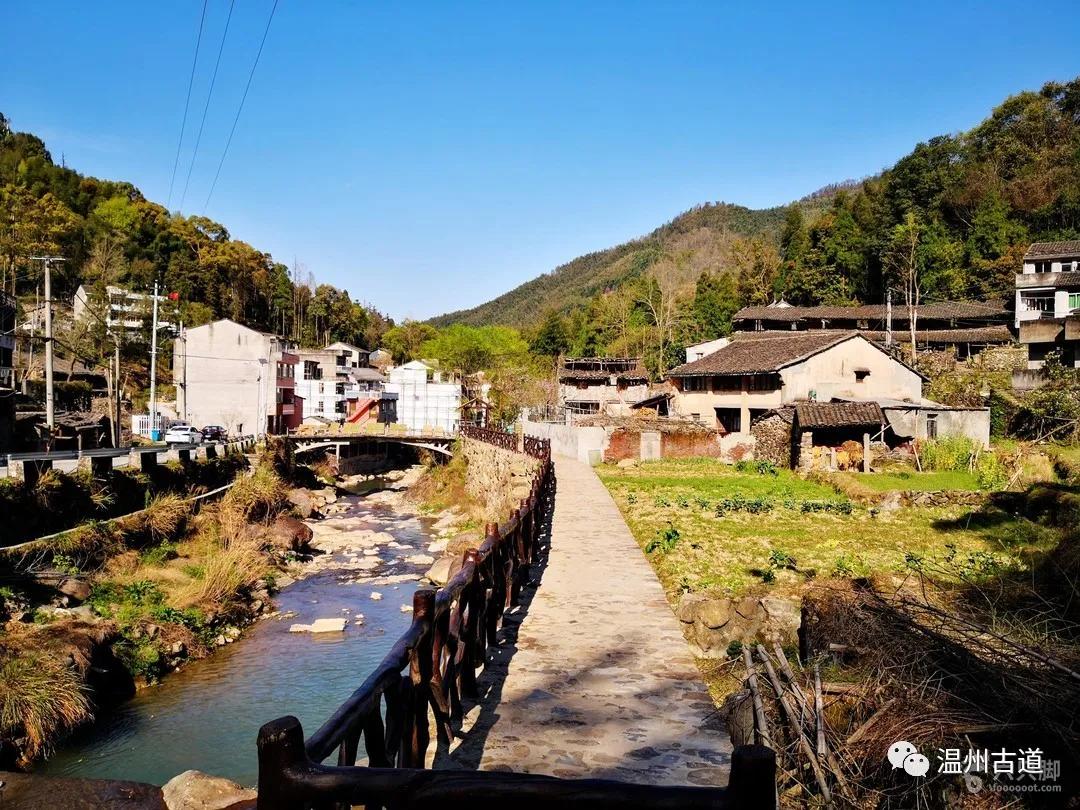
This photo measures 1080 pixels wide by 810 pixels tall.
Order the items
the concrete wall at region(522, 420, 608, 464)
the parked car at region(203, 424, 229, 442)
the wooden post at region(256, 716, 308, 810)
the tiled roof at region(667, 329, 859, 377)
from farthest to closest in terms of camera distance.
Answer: the parked car at region(203, 424, 229, 442)
the tiled roof at region(667, 329, 859, 377)
the concrete wall at region(522, 420, 608, 464)
the wooden post at region(256, 716, 308, 810)

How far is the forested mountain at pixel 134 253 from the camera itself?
57.7 m

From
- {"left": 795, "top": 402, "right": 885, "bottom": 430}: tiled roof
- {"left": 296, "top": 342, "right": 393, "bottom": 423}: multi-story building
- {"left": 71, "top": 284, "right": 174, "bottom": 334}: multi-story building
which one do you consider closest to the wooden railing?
{"left": 795, "top": 402, "right": 885, "bottom": 430}: tiled roof

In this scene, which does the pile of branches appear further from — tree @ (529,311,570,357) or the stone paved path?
tree @ (529,311,570,357)

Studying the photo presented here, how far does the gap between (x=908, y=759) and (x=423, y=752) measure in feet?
9.56

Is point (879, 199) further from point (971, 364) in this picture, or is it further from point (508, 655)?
point (508, 655)

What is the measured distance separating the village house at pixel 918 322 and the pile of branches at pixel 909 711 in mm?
43543

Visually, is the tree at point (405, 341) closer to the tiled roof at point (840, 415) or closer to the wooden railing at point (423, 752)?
the tiled roof at point (840, 415)

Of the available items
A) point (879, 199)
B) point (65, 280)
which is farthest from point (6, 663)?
point (879, 199)

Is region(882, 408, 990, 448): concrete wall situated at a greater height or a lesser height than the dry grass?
greater

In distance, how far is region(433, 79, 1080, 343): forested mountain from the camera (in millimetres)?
56125

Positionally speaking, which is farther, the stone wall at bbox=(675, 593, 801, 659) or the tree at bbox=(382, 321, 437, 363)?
the tree at bbox=(382, 321, 437, 363)

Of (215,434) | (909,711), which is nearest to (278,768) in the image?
(909,711)

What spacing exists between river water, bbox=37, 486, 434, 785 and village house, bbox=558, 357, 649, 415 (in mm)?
38040

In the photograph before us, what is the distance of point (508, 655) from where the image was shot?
7.77 metres
